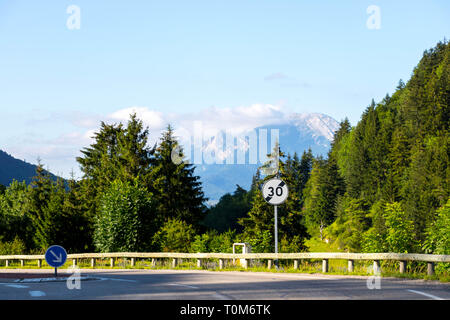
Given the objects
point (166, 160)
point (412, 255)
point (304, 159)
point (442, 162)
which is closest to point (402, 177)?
point (442, 162)

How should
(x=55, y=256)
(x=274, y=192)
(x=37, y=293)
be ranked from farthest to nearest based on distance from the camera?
(x=274, y=192) → (x=55, y=256) → (x=37, y=293)

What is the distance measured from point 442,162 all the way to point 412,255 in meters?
77.5

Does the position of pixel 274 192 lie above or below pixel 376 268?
above

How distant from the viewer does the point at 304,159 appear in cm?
18800

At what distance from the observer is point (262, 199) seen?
66.0 m

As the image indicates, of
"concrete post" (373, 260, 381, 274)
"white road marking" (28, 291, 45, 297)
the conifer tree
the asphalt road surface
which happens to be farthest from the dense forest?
"white road marking" (28, 291, 45, 297)

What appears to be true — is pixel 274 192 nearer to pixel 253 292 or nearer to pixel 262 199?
pixel 253 292

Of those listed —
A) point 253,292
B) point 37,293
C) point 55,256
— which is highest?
point 55,256

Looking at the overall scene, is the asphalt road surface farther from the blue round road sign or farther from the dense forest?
the dense forest

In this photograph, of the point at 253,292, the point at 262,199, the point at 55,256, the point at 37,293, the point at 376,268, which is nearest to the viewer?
the point at 253,292

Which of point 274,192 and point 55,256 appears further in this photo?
point 274,192

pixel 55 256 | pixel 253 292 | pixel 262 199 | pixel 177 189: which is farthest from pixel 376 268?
pixel 177 189

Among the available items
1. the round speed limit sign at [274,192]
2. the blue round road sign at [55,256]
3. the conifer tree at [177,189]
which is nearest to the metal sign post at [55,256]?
the blue round road sign at [55,256]
